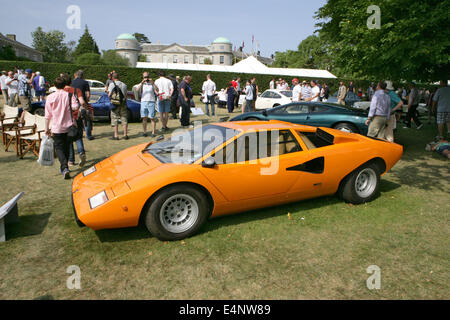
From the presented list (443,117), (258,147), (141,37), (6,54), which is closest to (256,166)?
(258,147)

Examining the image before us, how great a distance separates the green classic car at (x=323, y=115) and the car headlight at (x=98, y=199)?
647 centimetres

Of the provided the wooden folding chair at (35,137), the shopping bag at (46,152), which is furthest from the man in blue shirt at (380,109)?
the wooden folding chair at (35,137)

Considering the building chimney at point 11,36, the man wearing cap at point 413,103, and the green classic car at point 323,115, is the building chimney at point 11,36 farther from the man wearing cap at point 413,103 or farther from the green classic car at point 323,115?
the man wearing cap at point 413,103

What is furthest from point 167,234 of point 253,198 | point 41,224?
point 41,224

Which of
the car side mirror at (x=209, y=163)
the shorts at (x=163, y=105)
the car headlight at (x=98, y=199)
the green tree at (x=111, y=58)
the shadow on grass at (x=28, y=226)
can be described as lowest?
the shadow on grass at (x=28, y=226)

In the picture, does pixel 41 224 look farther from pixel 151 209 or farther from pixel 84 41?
pixel 84 41

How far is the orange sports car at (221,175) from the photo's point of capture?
11.5 feet

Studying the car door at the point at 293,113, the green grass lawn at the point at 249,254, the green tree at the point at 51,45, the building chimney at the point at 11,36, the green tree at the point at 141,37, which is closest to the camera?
the green grass lawn at the point at 249,254

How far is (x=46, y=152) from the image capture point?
5742 millimetres

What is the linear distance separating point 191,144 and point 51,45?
3123 inches

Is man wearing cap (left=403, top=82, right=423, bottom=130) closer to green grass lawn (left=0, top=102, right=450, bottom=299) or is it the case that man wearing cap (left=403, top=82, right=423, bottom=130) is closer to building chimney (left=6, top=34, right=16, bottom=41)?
green grass lawn (left=0, top=102, right=450, bottom=299)

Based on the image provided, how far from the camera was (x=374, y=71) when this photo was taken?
26.9ft

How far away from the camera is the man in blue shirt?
7559 millimetres

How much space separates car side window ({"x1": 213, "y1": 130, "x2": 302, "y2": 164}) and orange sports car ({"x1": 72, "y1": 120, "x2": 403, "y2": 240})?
13 millimetres
